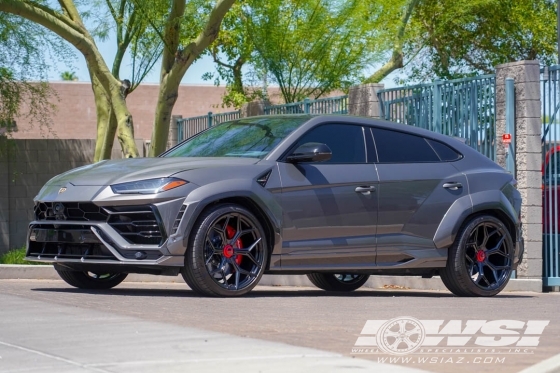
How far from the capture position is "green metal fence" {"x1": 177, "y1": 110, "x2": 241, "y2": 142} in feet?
63.9

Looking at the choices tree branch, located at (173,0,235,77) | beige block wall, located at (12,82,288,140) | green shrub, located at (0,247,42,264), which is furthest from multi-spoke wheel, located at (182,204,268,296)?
beige block wall, located at (12,82,288,140)

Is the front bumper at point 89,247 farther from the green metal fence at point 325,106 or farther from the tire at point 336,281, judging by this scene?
the green metal fence at point 325,106

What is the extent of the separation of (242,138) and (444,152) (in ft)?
6.69

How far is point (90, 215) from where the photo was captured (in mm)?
9195

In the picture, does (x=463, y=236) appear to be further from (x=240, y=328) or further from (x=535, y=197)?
(x=240, y=328)

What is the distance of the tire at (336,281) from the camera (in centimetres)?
1150

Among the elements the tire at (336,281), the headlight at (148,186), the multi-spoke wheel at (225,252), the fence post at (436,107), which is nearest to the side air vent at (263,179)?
the multi-spoke wheel at (225,252)

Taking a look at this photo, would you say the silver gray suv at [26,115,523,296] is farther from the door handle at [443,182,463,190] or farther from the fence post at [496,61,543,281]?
the fence post at [496,61,543,281]

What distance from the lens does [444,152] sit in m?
10.8

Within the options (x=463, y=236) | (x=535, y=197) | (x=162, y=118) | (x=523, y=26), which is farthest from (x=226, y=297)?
(x=523, y=26)

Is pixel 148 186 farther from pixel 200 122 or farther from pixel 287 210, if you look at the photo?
pixel 200 122

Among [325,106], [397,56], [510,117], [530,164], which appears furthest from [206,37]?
[397,56]

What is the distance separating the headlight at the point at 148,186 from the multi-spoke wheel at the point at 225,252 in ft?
1.20

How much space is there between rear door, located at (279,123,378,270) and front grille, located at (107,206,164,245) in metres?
1.19
